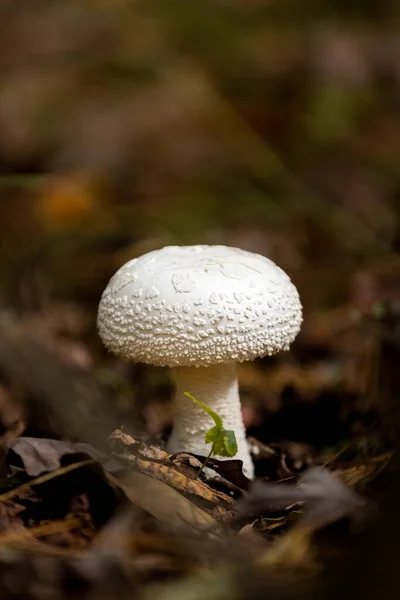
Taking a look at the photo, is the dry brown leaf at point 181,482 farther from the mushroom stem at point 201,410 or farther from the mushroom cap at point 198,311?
the mushroom stem at point 201,410

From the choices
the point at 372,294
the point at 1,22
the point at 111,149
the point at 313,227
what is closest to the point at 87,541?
the point at 372,294

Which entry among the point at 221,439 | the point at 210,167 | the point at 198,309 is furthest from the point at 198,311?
the point at 210,167

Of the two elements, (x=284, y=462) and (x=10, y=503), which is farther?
(x=284, y=462)

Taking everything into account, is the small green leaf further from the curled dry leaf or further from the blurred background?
the blurred background

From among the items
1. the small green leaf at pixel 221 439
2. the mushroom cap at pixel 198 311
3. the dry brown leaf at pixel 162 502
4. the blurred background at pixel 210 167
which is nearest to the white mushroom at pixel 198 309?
the mushroom cap at pixel 198 311

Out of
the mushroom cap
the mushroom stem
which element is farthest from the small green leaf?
the mushroom stem

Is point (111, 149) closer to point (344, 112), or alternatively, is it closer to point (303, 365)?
point (344, 112)
